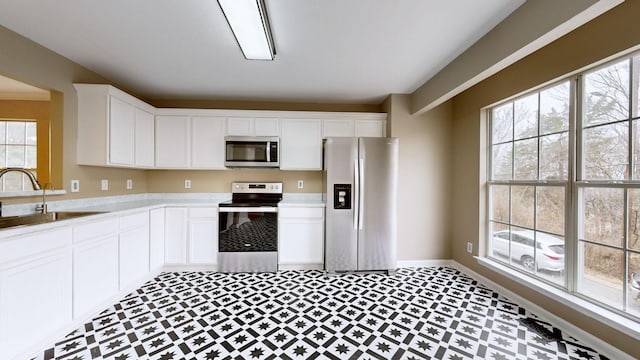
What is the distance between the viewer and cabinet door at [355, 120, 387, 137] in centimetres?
356

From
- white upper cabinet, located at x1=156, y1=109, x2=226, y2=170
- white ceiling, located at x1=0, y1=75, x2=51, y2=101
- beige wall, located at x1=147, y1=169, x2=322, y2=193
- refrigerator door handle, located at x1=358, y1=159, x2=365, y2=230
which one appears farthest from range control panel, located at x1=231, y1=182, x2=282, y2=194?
white ceiling, located at x1=0, y1=75, x2=51, y2=101

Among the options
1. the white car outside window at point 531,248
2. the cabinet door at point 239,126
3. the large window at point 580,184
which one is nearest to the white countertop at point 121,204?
the cabinet door at point 239,126

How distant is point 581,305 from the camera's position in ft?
6.01

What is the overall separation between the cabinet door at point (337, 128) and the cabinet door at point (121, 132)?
2.40m

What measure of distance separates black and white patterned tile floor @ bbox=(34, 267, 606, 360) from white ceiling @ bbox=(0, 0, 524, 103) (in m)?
2.41

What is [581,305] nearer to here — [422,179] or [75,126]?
[422,179]

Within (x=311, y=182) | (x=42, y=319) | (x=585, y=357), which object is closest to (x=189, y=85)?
(x=311, y=182)

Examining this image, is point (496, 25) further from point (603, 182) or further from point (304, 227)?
point (304, 227)

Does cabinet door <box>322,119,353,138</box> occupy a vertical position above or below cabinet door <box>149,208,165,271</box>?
above

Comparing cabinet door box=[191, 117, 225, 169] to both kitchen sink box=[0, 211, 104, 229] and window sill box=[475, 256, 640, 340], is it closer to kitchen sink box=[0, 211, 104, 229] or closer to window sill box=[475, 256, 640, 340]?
kitchen sink box=[0, 211, 104, 229]

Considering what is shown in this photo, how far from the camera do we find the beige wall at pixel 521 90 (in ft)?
5.32

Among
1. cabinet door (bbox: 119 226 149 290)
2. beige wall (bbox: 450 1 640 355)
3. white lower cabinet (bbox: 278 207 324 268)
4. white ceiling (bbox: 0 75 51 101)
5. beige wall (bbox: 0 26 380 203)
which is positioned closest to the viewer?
beige wall (bbox: 450 1 640 355)

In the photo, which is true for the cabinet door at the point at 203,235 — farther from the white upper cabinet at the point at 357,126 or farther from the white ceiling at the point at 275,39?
the white upper cabinet at the point at 357,126

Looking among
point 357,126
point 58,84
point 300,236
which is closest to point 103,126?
point 58,84
